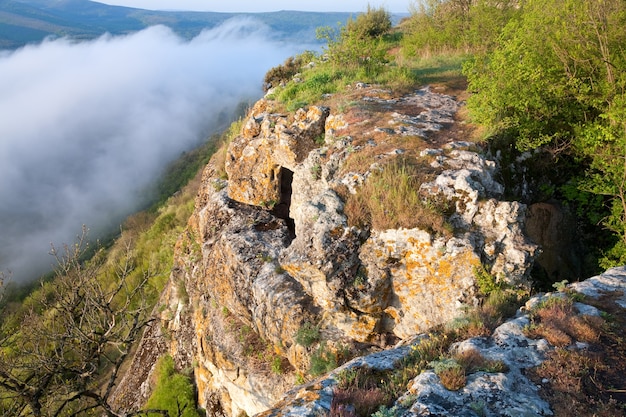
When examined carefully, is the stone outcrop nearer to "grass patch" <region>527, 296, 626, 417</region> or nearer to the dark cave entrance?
"grass patch" <region>527, 296, 626, 417</region>

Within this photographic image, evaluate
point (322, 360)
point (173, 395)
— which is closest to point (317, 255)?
point (322, 360)

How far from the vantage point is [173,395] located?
12578 millimetres

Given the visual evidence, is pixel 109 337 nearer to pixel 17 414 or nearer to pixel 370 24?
pixel 17 414

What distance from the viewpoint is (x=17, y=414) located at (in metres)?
8.95

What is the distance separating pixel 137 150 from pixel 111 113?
Result: 6526 centimetres

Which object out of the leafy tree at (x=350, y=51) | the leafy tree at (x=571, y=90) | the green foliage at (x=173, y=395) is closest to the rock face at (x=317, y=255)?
the green foliage at (x=173, y=395)

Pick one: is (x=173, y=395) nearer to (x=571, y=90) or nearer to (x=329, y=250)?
(x=329, y=250)

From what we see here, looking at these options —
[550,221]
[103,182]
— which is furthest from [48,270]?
[550,221]

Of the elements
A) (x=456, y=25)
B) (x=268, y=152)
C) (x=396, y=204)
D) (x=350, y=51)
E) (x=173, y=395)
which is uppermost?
(x=456, y=25)

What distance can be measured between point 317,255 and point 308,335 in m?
1.68

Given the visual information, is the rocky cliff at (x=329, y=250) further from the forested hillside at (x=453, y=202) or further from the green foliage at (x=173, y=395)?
the green foliage at (x=173, y=395)

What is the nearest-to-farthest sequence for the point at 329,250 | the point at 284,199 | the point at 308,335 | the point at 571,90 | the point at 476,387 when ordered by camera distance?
the point at 476,387 < the point at 329,250 < the point at 308,335 < the point at 571,90 < the point at 284,199

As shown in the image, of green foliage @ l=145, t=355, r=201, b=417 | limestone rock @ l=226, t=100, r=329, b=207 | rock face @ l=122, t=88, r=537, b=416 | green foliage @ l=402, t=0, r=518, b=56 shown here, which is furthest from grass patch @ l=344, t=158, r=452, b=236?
green foliage @ l=402, t=0, r=518, b=56

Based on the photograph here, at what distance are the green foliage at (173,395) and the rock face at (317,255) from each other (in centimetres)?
59
